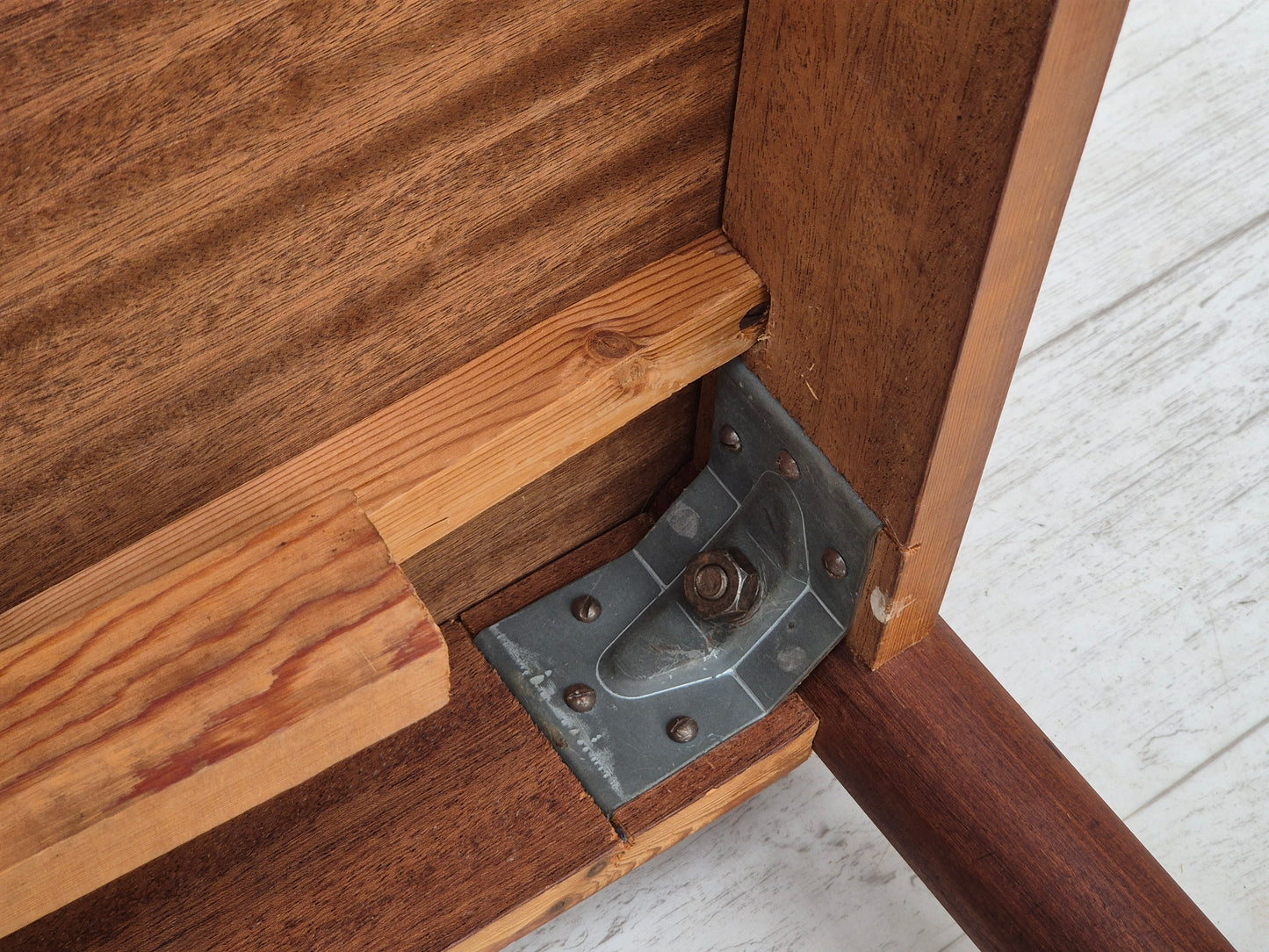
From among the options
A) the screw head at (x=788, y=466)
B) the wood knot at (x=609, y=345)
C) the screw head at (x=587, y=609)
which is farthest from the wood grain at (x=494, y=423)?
the screw head at (x=587, y=609)

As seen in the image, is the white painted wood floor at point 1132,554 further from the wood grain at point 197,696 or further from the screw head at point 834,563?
the wood grain at point 197,696

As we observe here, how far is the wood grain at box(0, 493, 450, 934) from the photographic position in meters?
0.66

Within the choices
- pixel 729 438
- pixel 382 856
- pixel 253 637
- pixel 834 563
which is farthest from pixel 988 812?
pixel 253 637

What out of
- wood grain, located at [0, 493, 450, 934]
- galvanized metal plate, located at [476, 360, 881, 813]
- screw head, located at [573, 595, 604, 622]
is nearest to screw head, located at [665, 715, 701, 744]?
galvanized metal plate, located at [476, 360, 881, 813]

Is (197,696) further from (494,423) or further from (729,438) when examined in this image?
(729,438)

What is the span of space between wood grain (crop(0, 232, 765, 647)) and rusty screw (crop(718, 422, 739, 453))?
0.11m

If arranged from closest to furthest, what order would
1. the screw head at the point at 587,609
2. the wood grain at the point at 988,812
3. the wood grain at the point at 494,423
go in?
the wood grain at the point at 494,423 < the wood grain at the point at 988,812 < the screw head at the point at 587,609

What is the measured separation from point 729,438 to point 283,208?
1.40 feet

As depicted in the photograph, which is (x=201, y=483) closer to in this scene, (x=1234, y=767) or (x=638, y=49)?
(x=638, y=49)

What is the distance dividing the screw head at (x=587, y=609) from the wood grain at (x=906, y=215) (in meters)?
0.22

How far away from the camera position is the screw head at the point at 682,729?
1013 mm

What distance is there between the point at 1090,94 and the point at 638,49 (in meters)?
Result: 0.24

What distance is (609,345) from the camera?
2.75ft

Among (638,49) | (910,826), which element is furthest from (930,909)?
(638,49)
